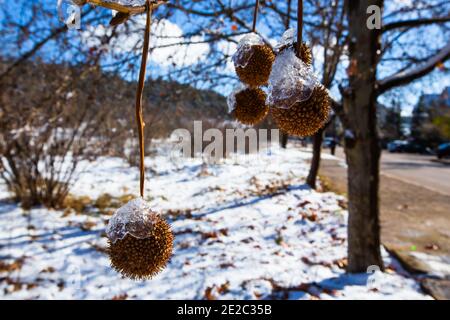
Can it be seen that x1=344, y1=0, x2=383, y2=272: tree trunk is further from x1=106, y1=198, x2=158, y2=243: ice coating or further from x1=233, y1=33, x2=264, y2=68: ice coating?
x1=106, y1=198, x2=158, y2=243: ice coating

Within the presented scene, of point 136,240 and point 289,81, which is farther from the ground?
point 289,81

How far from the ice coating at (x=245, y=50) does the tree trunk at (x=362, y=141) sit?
9.13 ft

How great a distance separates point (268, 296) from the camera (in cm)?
369

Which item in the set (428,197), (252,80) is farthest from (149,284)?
(428,197)

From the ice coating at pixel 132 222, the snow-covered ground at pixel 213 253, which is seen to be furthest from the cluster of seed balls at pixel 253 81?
the snow-covered ground at pixel 213 253

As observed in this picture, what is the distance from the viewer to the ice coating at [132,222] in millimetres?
685

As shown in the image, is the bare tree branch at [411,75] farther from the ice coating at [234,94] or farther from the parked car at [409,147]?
the parked car at [409,147]

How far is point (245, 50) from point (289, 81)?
0.28 meters

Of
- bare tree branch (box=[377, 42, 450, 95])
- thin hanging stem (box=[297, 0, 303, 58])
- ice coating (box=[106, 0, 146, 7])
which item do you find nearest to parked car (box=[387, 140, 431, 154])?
bare tree branch (box=[377, 42, 450, 95])

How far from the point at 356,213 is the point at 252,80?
3518mm

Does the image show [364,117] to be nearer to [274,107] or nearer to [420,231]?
[274,107]

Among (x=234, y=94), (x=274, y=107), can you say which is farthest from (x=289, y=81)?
(x=234, y=94)

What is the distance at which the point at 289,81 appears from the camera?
0.59 meters
